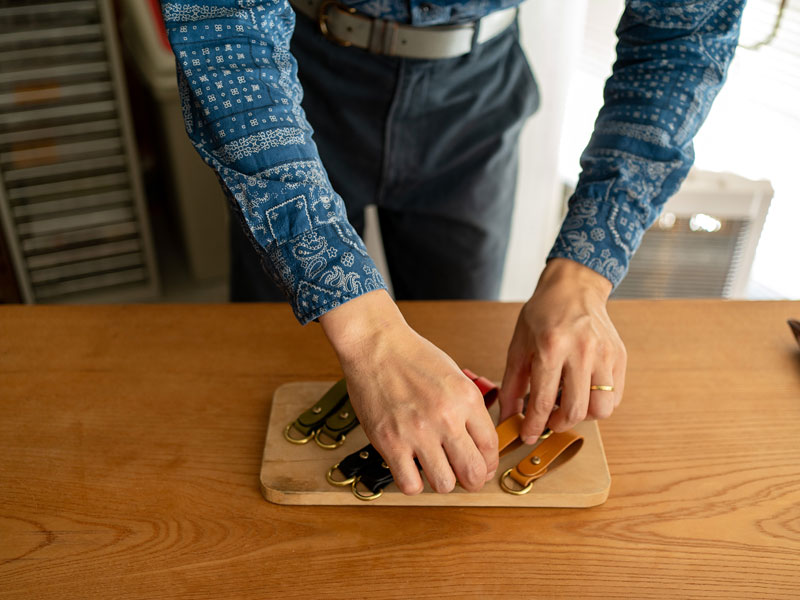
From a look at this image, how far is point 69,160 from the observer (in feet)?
6.51

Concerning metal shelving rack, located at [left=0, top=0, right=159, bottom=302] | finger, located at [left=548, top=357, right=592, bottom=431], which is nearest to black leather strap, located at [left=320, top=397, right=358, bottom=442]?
finger, located at [left=548, top=357, right=592, bottom=431]

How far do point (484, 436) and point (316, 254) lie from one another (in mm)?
230

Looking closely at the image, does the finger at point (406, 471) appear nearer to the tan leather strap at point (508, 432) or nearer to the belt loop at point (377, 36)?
the tan leather strap at point (508, 432)

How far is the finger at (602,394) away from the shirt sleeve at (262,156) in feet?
0.84

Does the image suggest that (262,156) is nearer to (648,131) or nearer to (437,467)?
(437,467)

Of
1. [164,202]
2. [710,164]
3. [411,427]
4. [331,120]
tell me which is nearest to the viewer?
[411,427]

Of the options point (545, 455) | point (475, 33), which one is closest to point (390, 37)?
point (475, 33)

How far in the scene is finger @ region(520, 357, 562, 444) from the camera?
0.72 metres

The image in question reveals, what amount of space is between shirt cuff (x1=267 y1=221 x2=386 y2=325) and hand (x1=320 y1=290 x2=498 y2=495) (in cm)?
1

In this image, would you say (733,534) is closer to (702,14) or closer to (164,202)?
(702,14)

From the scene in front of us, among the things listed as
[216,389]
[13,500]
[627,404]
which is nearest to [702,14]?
[627,404]

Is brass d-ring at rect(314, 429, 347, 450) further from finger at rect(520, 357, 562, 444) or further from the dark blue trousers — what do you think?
the dark blue trousers

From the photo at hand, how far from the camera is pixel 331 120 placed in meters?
1.08

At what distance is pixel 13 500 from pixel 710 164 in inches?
73.7
